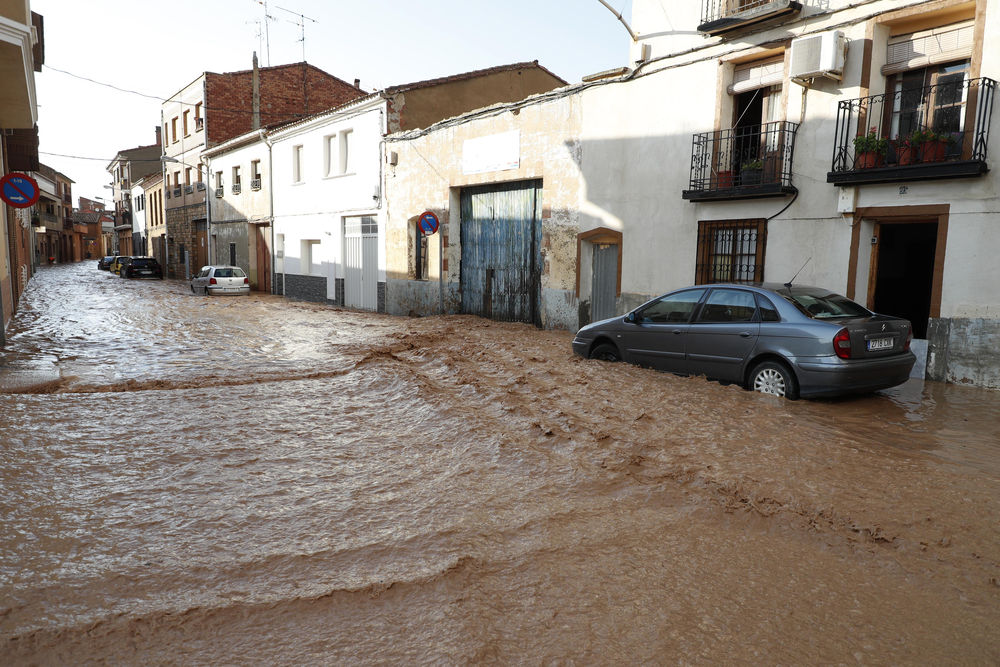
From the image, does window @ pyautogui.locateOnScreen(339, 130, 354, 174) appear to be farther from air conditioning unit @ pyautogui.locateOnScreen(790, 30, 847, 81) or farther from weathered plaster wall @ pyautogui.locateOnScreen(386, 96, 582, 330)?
air conditioning unit @ pyautogui.locateOnScreen(790, 30, 847, 81)

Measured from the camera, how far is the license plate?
719 centimetres

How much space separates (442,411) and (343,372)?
120 inches

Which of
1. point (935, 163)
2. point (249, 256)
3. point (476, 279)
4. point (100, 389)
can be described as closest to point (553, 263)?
point (476, 279)

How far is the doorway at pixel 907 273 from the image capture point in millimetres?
11500

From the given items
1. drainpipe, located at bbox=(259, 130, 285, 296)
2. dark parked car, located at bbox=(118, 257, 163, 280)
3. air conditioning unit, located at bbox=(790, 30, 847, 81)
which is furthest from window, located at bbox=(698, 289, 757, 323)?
dark parked car, located at bbox=(118, 257, 163, 280)

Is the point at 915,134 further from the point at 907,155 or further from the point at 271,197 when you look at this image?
the point at 271,197

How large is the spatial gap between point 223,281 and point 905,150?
23104 millimetres

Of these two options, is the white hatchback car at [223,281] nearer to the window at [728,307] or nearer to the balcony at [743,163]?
the balcony at [743,163]

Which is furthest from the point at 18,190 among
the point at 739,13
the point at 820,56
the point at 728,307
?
the point at 820,56

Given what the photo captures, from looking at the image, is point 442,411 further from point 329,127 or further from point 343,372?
point 329,127

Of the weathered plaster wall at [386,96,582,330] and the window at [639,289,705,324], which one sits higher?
the weathered plaster wall at [386,96,582,330]

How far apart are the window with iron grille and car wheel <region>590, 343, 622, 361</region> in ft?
10.4

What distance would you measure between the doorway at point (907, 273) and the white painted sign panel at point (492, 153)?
789cm

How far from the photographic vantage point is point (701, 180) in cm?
1182
